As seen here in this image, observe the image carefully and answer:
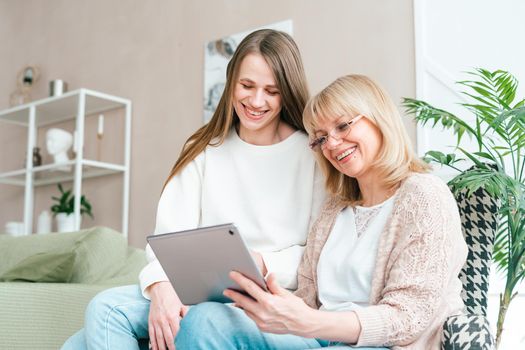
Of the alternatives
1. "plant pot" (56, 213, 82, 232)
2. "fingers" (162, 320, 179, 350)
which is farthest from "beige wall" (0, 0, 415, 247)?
"fingers" (162, 320, 179, 350)

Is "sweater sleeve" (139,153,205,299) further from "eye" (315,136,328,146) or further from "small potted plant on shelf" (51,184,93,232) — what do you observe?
"small potted plant on shelf" (51,184,93,232)

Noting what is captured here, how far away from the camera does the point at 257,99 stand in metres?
1.66

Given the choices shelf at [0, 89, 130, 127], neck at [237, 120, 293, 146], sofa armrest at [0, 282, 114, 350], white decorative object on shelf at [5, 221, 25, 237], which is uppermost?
shelf at [0, 89, 130, 127]

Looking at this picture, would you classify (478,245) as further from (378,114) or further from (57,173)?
(57,173)

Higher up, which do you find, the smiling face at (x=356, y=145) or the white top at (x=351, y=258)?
Result: the smiling face at (x=356, y=145)

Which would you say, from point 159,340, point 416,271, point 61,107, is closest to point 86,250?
point 159,340

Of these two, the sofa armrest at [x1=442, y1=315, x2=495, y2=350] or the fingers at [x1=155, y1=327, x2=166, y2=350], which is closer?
the sofa armrest at [x1=442, y1=315, x2=495, y2=350]

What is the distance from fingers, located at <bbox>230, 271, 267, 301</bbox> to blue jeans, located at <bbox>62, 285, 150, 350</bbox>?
43 cm

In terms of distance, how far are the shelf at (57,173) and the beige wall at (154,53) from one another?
69 mm

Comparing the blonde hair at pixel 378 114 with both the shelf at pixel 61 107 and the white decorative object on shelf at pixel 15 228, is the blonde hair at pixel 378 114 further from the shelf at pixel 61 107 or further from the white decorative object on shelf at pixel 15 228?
the white decorative object on shelf at pixel 15 228

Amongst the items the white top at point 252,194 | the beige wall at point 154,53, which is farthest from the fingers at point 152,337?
the beige wall at point 154,53

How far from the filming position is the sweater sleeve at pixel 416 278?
1.21m

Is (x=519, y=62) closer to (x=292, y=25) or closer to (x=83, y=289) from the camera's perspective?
(x=292, y=25)

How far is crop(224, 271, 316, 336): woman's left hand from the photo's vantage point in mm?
1146
